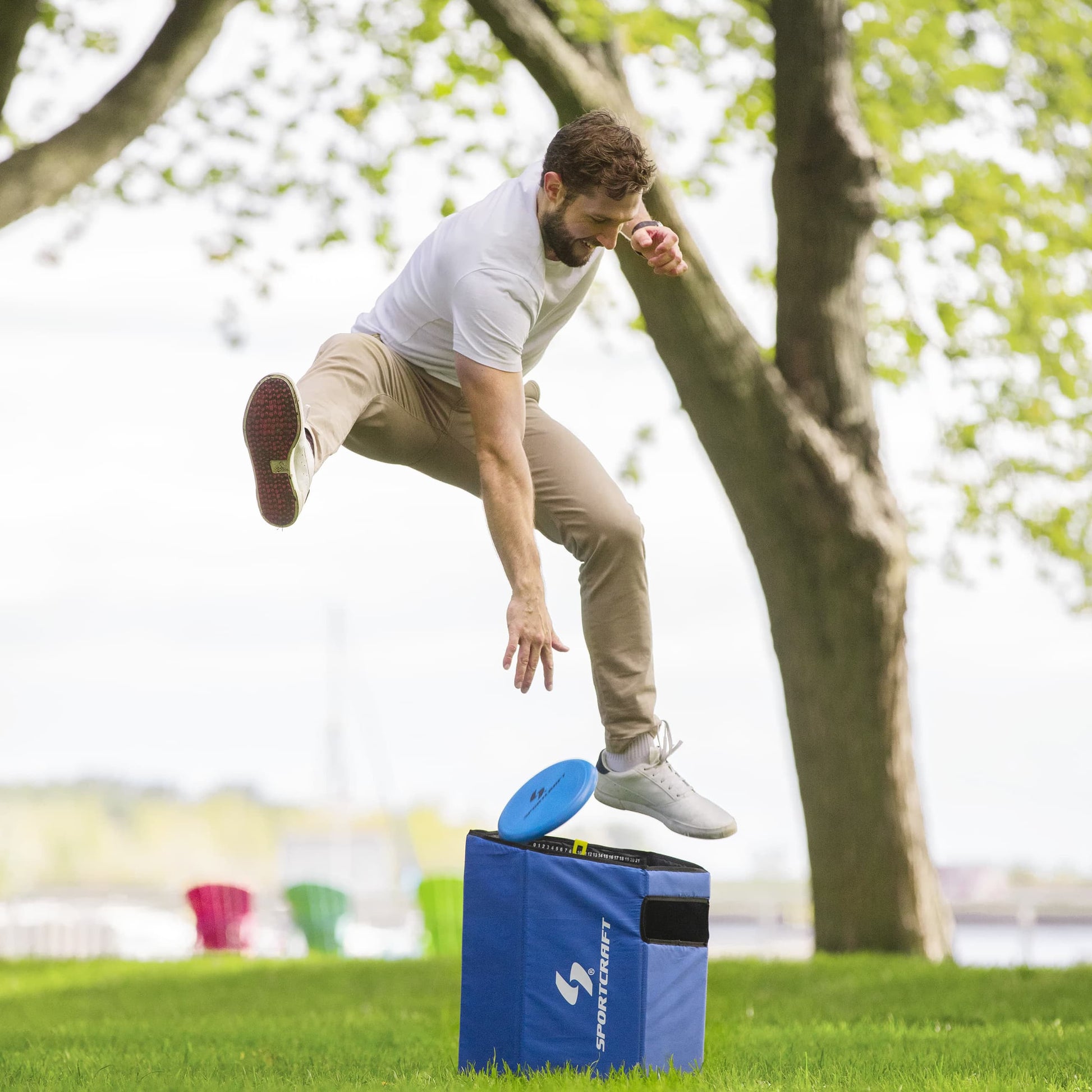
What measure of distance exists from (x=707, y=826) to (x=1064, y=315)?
297 inches

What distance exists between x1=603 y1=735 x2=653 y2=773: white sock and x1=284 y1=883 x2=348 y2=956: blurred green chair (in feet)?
33.1

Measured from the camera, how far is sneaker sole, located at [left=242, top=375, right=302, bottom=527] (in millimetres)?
3727

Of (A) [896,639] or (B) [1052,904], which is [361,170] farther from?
(B) [1052,904]

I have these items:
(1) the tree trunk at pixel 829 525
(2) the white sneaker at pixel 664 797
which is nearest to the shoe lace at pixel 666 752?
(2) the white sneaker at pixel 664 797

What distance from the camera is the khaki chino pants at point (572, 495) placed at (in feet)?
14.3

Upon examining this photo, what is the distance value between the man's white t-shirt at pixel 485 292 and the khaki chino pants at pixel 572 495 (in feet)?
0.44

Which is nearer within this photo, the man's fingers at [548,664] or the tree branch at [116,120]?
the man's fingers at [548,664]

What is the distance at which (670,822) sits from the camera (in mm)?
4332

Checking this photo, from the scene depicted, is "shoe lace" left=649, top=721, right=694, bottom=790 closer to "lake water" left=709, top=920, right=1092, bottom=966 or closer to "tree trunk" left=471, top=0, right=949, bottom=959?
"lake water" left=709, top=920, right=1092, bottom=966

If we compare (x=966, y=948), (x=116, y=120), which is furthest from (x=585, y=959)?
(x=966, y=948)

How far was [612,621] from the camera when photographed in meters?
4.44

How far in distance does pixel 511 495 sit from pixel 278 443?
0.68m

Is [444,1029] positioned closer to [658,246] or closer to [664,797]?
[664,797]

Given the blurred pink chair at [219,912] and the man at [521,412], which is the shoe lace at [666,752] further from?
the blurred pink chair at [219,912]
